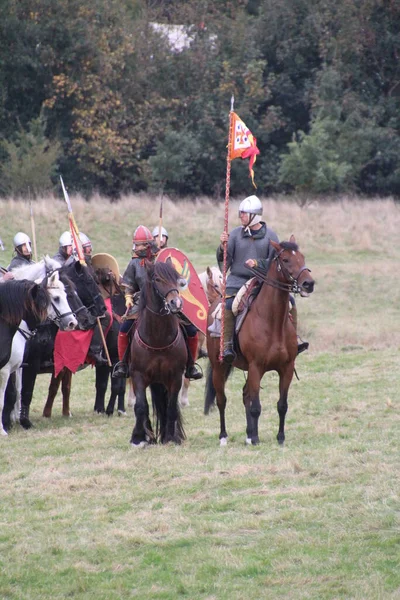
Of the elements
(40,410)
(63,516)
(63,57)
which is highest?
(63,57)

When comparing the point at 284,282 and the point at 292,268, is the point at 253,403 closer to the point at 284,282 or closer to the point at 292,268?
the point at 284,282

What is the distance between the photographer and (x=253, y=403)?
11.6 meters

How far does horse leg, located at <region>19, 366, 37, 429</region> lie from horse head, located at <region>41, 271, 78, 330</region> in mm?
1544

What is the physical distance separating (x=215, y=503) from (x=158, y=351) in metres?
2.74

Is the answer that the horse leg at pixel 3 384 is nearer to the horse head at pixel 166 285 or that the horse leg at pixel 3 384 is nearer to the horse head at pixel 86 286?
the horse head at pixel 86 286

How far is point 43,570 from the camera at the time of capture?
7977 mm

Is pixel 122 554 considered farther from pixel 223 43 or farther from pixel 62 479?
pixel 223 43

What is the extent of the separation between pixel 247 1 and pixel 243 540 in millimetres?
43309

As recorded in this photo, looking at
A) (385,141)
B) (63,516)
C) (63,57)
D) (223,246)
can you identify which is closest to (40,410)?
(223,246)

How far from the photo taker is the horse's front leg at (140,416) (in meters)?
11.8

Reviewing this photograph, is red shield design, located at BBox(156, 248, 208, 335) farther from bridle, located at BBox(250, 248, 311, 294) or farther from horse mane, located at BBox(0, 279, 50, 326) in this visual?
Answer: horse mane, located at BBox(0, 279, 50, 326)

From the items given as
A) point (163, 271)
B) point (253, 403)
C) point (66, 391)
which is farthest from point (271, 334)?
point (66, 391)

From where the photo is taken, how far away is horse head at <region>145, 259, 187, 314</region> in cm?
1111

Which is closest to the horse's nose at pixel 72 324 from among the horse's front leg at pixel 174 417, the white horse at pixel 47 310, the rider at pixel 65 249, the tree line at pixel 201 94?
the white horse at pixel 47 310
